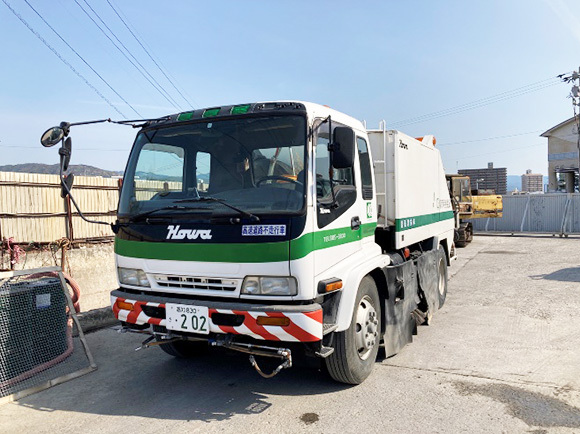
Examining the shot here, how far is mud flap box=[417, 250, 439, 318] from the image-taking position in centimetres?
595

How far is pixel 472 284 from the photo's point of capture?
971 cm

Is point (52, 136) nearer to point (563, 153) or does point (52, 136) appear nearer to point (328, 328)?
point (328, 328)

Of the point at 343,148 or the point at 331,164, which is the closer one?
the point at 343,148

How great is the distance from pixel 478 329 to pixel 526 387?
2.07 metres

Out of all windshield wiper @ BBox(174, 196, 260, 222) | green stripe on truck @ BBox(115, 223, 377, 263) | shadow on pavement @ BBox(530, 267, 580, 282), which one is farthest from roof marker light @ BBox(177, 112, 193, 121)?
shadow on pavement @ BBox(530, 267, 580, 282)

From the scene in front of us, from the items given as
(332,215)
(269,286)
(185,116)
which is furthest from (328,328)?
(185,116)

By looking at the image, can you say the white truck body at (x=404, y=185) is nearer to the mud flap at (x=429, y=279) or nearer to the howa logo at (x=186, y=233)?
the mud flap at (x=429, y=279)

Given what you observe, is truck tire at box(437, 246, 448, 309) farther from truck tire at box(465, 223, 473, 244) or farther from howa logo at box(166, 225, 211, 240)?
truck tire at box(465, 223, 473, 244)

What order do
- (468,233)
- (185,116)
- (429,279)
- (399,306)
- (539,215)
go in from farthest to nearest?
(539,215), (468,233), (429,279), (399,306), (185,116)

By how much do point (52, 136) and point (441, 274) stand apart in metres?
6.04

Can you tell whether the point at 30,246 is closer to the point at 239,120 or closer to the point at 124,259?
the point at 124,259

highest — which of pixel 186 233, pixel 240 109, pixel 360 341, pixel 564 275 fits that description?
pixel 240 109

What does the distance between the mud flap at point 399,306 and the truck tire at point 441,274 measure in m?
1.56

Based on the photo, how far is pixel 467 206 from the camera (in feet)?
62.2
